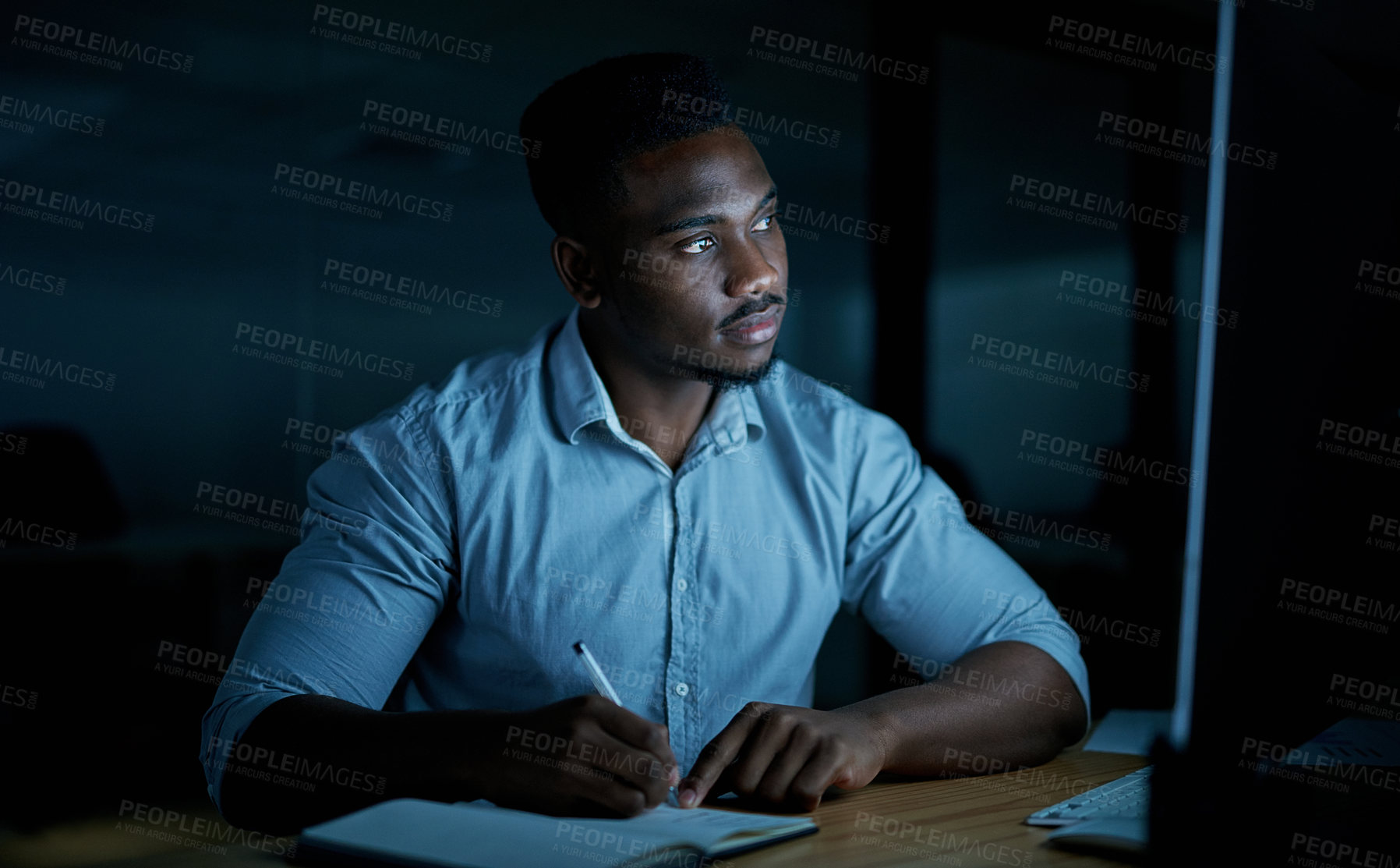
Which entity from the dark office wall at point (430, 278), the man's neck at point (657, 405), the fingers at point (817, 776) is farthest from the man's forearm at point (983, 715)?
the dark office wall at point (430, 278)

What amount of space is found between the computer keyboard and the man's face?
80 cm

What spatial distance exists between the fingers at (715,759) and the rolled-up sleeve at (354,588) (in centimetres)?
49

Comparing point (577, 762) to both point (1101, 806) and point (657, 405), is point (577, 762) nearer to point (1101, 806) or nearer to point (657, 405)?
point (1101, 806)

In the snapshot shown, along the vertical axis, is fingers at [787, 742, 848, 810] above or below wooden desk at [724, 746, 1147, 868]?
above

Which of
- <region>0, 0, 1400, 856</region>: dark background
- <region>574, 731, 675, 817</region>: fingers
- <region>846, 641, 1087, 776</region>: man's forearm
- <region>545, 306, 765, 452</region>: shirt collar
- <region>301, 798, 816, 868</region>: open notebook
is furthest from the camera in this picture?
<region>0, 0, 1400, 856</region>: dark background

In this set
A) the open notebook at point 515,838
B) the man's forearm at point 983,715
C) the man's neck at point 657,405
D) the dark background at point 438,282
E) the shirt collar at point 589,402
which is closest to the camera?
the open notebook at point 515,838

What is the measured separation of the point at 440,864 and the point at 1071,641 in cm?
103

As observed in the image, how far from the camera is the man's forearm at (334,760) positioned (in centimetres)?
105

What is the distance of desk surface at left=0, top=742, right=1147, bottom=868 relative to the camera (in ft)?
2.89

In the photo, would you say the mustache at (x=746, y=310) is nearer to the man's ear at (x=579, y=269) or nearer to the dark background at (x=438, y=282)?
the man's ear at (x=579, y=269)

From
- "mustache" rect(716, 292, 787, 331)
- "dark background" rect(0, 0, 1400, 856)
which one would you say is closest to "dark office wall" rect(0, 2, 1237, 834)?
"dark background" rect(0, 0, 1400, 856)

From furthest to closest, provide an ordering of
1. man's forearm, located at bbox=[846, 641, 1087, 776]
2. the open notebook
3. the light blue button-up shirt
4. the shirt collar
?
the shirt collar → the light blue button-up shirt → man's forearm, located at bbox=[846, 641, 1087, 776] → the open notebook

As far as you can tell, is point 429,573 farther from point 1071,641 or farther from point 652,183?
point 1071,641

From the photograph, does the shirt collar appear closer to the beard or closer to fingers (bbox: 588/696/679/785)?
the beard
